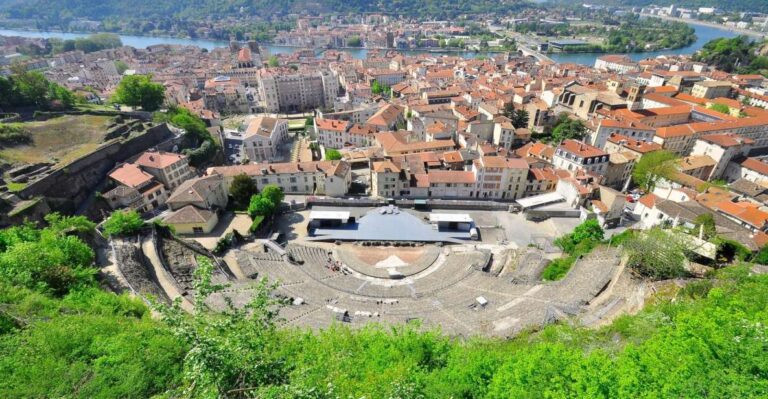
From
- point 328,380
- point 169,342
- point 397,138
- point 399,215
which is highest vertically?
point 328,380

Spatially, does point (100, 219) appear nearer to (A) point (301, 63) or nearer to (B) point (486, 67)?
(A) point (301, 63)

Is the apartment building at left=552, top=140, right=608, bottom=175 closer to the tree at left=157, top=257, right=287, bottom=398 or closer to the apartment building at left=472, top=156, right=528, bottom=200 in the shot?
the apartment building at left=472, top=156, right=528, bottom=200

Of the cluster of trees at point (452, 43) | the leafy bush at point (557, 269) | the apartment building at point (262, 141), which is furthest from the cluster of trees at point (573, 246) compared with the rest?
the cluster of trees at point (452, 43)

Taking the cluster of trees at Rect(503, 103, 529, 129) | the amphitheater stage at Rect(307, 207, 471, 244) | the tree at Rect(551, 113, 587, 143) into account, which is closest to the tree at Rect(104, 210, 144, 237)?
the amphitheater stage at Rect(307, 207, 471, 244)

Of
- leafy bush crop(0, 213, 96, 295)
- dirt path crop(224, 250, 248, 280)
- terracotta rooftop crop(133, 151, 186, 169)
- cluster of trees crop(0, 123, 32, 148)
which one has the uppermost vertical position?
cluster of trees crop(0, 123, 32, 148)

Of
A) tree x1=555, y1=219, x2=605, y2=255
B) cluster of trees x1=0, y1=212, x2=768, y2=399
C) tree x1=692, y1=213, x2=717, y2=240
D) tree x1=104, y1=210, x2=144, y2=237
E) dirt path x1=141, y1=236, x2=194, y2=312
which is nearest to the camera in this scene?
cluster of trees x1=0, y1=212, x2=768, y2=399

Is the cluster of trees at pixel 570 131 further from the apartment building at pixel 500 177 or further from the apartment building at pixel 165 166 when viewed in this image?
the apartment building at pixel 165 166

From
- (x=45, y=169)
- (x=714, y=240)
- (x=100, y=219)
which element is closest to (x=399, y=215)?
(x=714, y=240)
